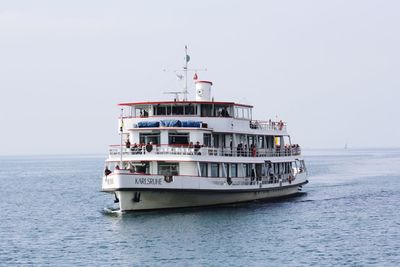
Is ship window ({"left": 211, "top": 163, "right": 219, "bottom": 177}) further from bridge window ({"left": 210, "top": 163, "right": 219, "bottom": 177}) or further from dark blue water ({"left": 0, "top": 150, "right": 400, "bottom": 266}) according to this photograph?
dark blue water ({"left": 0, "top": 150, "right": 400, "bottom": 266})

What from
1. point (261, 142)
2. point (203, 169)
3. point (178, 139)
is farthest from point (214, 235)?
point (261, 142)

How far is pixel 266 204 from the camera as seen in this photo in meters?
51.7

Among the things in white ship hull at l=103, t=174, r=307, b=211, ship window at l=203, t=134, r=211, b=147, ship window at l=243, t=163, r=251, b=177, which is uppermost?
ship window at l=203, t=134, r=211, b=147

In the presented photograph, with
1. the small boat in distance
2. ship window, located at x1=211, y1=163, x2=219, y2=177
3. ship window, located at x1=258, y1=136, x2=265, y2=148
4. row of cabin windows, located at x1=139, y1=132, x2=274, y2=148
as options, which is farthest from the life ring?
ship window, located at x1=258, y1=136, x2=265, y2=148

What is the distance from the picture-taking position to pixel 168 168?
45719 millimetres

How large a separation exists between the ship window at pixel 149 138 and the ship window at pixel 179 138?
0.94 m

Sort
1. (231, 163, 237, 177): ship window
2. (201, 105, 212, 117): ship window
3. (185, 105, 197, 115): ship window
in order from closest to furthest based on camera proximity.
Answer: (185, 105, 197, 115): ship window < (201, 105, 212, 117): ship window < (231, 163, 237, 177): ship window

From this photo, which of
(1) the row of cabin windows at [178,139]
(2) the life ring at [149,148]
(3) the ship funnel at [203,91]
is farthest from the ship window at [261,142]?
(2) the life ring at [149,148]

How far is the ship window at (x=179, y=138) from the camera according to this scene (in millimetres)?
46781

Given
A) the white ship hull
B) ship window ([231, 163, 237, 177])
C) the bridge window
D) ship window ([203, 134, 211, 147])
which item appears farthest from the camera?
ship window ([231, 163, 237, 177])

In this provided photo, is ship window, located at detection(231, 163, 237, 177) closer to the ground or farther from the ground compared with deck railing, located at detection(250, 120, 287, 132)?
closer to the ground

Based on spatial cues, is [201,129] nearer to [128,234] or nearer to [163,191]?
[163,191]

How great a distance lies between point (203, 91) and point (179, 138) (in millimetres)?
5243

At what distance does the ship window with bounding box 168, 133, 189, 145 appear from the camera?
46.8 metres
